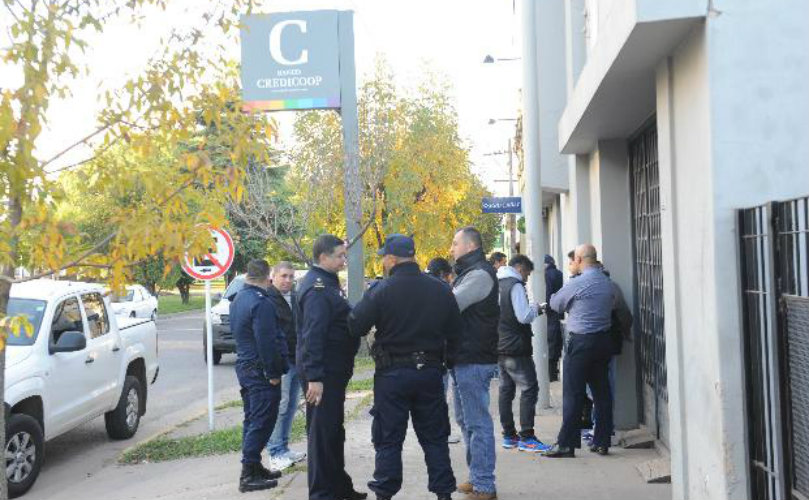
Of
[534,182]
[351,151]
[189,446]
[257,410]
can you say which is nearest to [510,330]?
[257,410]

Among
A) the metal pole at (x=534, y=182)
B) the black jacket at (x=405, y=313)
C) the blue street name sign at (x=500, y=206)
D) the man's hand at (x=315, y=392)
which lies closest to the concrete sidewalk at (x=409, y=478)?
the man's hand at (x=315, y=392)

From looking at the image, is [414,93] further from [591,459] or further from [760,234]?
[760,234]

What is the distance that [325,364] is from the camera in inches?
261

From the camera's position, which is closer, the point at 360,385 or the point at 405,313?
the point at 405,313

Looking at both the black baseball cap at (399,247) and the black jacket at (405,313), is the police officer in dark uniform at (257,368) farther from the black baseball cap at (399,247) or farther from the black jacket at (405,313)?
the black baseball cap at (399,247)

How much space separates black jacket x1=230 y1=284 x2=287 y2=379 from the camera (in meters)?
7.57

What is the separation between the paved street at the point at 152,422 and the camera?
369 inches

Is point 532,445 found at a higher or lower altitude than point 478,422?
lower

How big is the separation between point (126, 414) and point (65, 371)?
198cm

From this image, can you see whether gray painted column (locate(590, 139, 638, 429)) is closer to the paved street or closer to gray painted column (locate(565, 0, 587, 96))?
gray painted column (locate(565, 0, 587, 96))

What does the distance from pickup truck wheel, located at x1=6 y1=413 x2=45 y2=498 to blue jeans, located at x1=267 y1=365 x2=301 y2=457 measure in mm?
2106

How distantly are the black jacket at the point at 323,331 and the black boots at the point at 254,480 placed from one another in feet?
4.36

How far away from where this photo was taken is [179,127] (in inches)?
206

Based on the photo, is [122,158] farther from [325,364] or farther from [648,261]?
[648,261]
